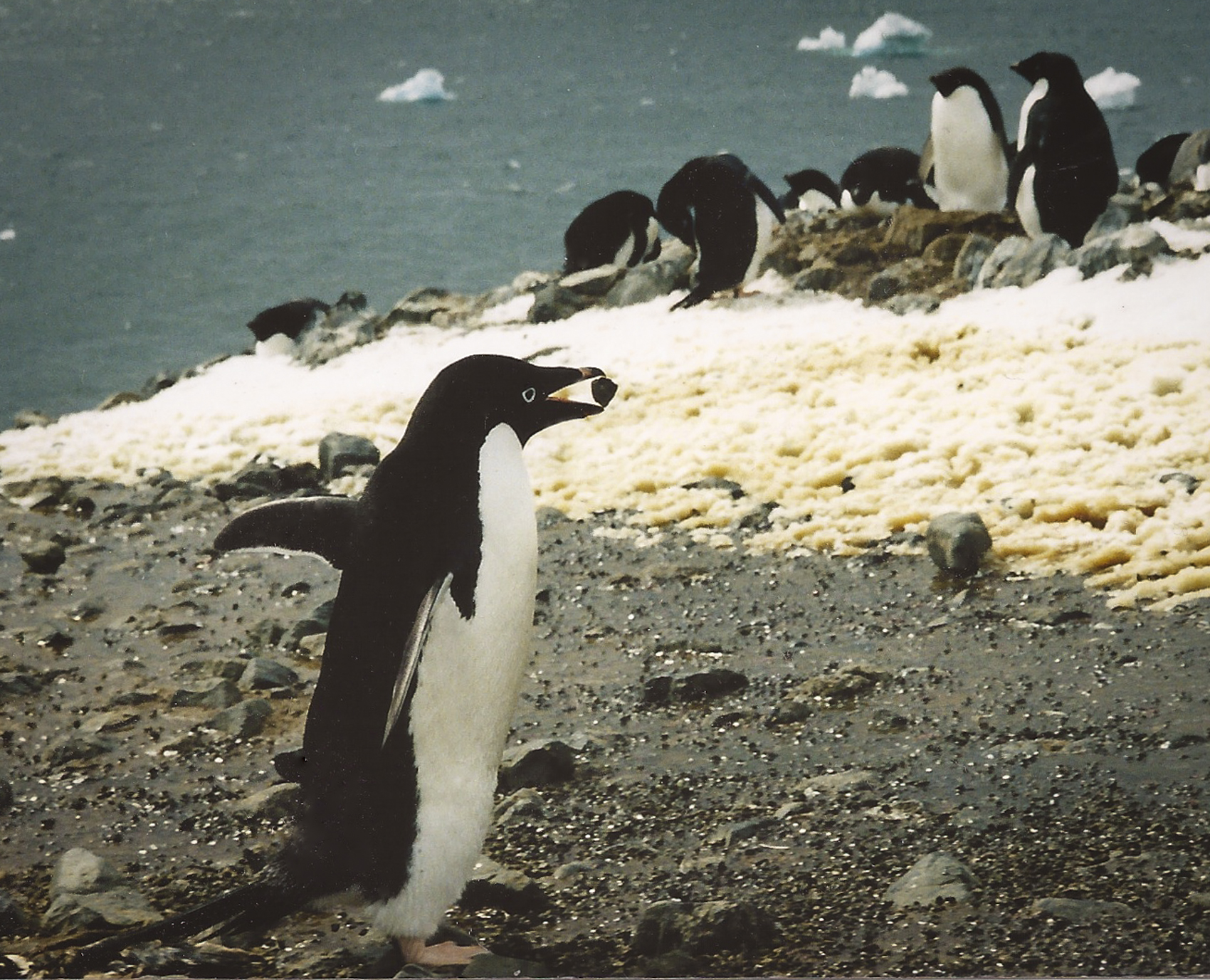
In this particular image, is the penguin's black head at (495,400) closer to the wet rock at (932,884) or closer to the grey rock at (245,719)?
the grey rock at (245,719)

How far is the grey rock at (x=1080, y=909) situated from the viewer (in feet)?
5.59

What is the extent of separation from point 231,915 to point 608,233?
1.28 meters

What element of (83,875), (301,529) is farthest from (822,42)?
(83,875)

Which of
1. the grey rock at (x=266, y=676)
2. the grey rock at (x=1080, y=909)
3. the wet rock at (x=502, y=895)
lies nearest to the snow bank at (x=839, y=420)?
the grey rock at (x=266, y=676)

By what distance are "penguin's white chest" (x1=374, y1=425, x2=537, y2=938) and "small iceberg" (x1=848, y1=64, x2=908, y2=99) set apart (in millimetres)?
1017

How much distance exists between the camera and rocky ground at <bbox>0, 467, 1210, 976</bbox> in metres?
1.77

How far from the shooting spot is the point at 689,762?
6.46ft

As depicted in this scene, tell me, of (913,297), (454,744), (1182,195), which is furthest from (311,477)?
(1182,195)

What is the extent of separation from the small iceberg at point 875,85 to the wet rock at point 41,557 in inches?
61.4

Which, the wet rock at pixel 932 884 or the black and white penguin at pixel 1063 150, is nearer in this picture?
the wet rock at pixel 932 884

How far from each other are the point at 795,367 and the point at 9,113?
4.70ft

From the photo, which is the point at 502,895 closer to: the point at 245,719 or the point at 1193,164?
the point at 245,719

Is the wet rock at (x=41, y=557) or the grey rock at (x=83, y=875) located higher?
the wet rock at (x=41, y=557)

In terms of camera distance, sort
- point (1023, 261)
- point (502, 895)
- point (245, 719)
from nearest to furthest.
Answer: point (502, 895), point (245, 719), point (1023, 261)
